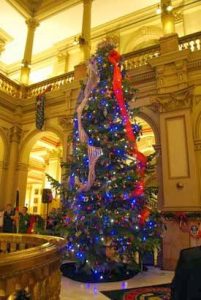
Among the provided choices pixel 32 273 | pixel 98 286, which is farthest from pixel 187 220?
pixel 32 273

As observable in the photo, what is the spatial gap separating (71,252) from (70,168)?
1.69m

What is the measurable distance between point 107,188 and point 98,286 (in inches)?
66.6

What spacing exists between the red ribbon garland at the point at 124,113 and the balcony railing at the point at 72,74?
1.89 m

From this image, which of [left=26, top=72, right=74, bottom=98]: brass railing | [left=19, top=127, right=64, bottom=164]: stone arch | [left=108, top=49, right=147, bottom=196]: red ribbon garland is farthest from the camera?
[left=19, top=127, right=64, bottom=164]: stone arch

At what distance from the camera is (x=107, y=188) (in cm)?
519

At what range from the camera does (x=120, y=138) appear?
5.82 metres

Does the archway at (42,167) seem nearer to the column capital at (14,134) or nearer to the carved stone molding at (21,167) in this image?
the column capital at (14,134)

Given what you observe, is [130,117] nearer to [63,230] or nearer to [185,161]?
[185,161]

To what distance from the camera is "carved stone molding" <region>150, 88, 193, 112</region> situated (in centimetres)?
766

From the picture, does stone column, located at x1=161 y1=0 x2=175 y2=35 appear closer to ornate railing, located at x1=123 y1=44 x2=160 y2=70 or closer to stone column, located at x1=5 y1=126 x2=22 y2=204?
ornate railing, located at x1=123 y1=44 x2=160 y2=70

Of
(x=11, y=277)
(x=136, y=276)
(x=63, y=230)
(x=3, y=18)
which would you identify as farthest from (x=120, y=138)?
(x=3, y=18)

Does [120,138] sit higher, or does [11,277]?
[120,138]

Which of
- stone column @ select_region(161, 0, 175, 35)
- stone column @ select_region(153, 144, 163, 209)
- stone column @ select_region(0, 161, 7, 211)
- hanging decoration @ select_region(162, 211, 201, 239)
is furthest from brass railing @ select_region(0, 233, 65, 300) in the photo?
stone column @ select_region(0, 161, 7, 211)

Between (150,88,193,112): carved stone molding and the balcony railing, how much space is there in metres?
1.36
